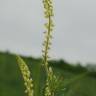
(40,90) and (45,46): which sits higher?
(45,46)

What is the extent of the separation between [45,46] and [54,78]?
208 millimetres

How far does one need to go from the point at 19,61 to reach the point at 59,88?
25 centimetres

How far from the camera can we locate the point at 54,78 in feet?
8.86

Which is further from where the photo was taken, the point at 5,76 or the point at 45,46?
the point at 5,76

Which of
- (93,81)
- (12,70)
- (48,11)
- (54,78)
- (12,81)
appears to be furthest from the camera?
(93,81)

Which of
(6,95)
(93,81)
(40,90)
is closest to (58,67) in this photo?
(93,81)

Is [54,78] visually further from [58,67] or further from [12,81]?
[58,67]

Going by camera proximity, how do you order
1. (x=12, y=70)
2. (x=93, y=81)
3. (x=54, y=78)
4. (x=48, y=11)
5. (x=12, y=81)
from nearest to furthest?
(x=48, y=11) < (x=54, y=78) < (x=12, y=81) < (x=12, y=70) < (x=93, y=81)

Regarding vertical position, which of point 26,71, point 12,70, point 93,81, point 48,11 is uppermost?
point 48,11

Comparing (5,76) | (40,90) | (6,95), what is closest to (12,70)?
(5,76)

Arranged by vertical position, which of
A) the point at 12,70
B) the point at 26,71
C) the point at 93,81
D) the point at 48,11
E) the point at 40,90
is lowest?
the point at 93,81

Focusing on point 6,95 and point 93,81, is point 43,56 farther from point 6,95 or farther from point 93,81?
point 93,81

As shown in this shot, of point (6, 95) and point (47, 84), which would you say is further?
point (6, 95)

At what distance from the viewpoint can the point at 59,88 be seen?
274cm
